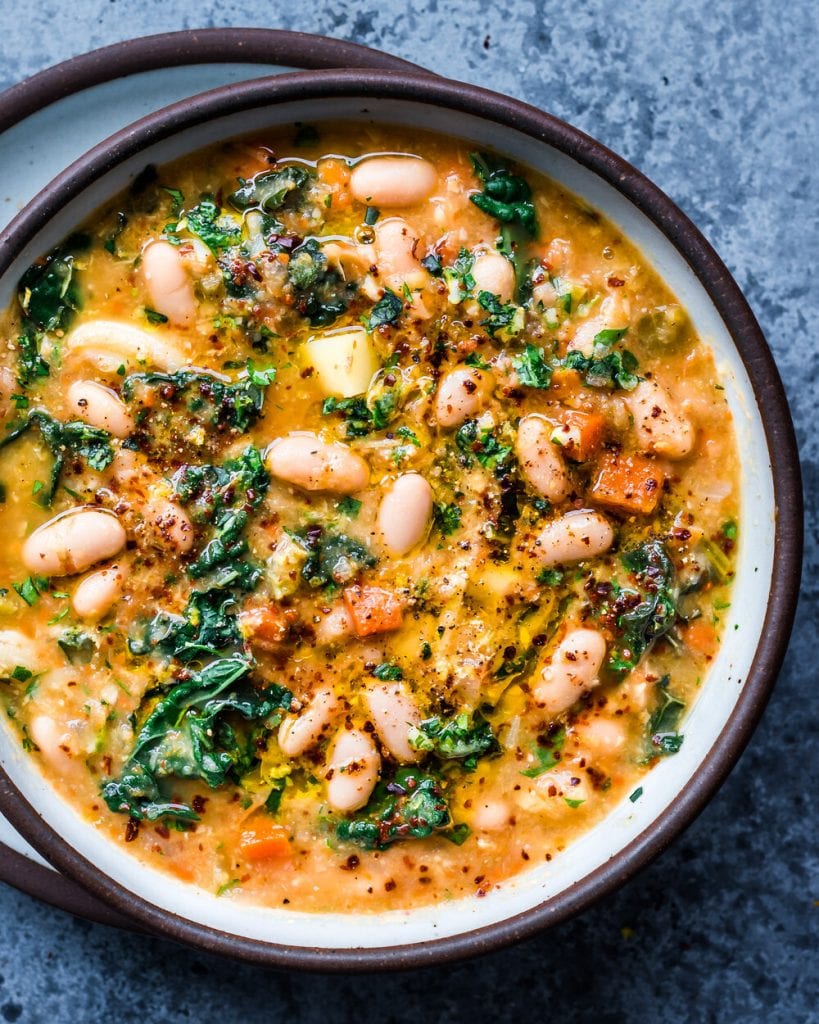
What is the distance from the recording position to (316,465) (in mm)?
2568

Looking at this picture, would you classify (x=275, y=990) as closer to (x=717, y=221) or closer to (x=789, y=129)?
(x=717, y=221)

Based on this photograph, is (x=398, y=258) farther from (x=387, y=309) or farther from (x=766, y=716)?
(x=766, y=716)

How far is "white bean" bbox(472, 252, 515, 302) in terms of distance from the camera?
8.38 feet

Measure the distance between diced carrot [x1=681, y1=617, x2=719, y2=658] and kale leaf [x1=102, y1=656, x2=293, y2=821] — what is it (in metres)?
0.99

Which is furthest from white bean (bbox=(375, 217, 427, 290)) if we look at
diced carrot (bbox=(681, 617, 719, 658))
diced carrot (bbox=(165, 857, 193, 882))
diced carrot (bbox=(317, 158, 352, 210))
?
diced carrot (bbox=(165, 857, 193, 882))

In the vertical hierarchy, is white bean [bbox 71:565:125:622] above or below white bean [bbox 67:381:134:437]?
below

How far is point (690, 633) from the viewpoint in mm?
2715

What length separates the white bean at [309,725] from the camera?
103 inches

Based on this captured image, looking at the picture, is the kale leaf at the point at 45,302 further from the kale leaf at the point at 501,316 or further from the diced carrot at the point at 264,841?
the diced carrot at the point at 264,841

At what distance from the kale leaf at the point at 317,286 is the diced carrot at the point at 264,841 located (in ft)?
4.04

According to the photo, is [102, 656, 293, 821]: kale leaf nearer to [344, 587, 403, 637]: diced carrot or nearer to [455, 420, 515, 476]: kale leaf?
[344, 587, 403, 637]: diced carrot

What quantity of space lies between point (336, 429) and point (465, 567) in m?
0.46

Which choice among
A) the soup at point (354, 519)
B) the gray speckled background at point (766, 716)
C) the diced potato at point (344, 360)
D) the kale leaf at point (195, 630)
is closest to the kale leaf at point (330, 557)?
the soup at point (354, 519)

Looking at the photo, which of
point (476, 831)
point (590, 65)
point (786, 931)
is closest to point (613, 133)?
point (590, 65)
